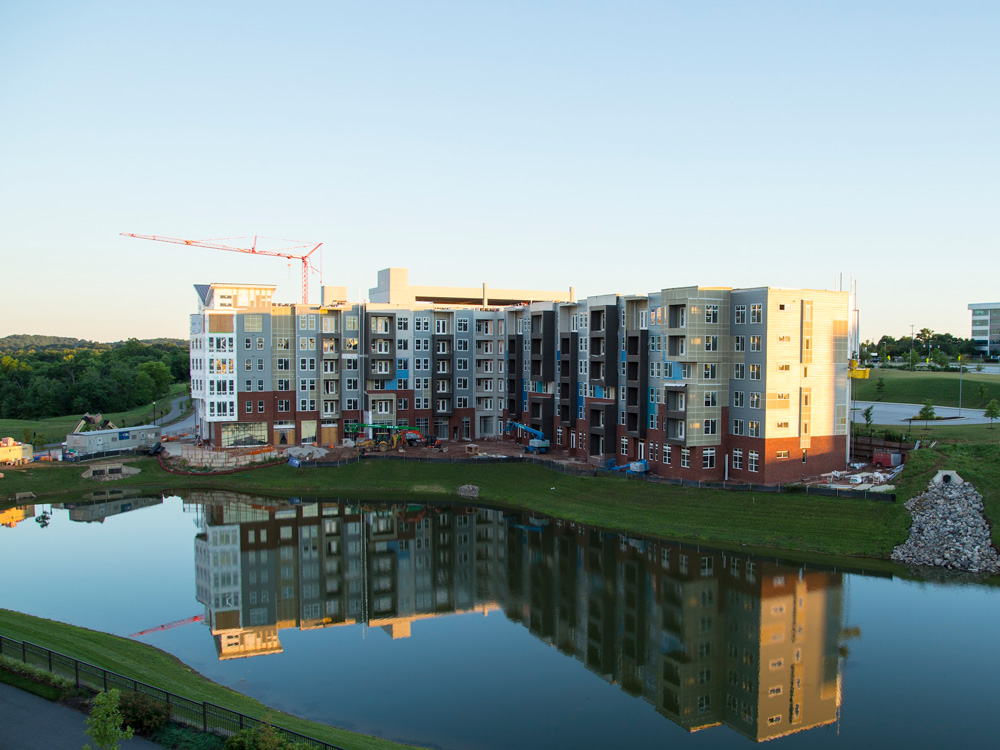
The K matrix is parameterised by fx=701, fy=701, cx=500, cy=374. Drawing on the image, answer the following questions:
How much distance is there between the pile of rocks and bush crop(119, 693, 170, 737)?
134 ft

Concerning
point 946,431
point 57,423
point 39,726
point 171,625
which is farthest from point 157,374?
point 946,431

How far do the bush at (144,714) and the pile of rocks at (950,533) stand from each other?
134 feet

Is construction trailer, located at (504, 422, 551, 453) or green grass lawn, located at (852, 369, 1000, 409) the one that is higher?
green grass lawn, located at (852, 369, 1000, 409)

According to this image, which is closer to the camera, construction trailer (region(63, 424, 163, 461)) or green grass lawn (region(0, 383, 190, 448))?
construction trailer (region(63, 424, 163, 461))

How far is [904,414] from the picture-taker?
79.6 meters

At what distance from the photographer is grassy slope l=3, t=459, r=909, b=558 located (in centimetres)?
4566

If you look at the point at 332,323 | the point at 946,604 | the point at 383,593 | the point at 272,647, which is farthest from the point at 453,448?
the point at 946,604

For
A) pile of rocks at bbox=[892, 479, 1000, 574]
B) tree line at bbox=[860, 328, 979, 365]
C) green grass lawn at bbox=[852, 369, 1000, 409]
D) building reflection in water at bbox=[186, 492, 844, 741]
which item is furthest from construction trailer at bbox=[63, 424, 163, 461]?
tree line at bbox=[860, 328, 979, 365]

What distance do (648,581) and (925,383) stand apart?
238 feet

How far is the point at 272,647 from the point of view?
1300 inches

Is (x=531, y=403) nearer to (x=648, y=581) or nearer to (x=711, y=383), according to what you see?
(x=711, y=383)

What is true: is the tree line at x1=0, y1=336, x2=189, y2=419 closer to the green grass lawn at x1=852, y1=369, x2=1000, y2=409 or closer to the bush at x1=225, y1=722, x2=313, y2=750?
the bush at x1=225, y1=722, x2=313, y2=750

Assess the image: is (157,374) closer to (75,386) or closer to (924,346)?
(75,386)

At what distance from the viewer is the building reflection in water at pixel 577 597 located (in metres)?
29.2
